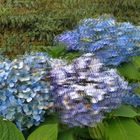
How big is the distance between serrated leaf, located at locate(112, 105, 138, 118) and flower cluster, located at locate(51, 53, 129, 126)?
0.31ft

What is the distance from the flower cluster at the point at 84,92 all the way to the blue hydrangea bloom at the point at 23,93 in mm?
69

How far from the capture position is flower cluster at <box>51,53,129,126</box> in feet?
8.45

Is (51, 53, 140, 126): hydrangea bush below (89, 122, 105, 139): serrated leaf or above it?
above

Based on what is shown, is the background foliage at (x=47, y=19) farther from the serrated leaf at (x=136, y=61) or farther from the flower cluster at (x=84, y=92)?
the flower cluster at (x=84, y=92)

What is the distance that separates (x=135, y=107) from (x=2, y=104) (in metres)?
0.83

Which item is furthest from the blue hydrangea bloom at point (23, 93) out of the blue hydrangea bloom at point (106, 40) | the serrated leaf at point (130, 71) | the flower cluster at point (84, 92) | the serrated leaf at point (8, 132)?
the serrated leaf at point (130, 71)

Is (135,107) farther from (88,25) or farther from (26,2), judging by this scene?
(26,2)

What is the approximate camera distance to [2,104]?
257 cm

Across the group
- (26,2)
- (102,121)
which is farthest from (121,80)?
(26,2)

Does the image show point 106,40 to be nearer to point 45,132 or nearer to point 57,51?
point 57,51

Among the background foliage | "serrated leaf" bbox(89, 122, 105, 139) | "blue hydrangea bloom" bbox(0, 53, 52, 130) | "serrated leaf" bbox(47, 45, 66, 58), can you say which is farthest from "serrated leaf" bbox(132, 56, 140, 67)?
"blue hydrangea bloom" bbox(0, 53, 52, 130)

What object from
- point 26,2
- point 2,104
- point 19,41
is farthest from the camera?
point 26,2

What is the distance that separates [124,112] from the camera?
2756mm

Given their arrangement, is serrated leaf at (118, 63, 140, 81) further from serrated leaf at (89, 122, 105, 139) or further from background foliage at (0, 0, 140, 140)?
serrated leaf at (89, 122, 105, 139)
